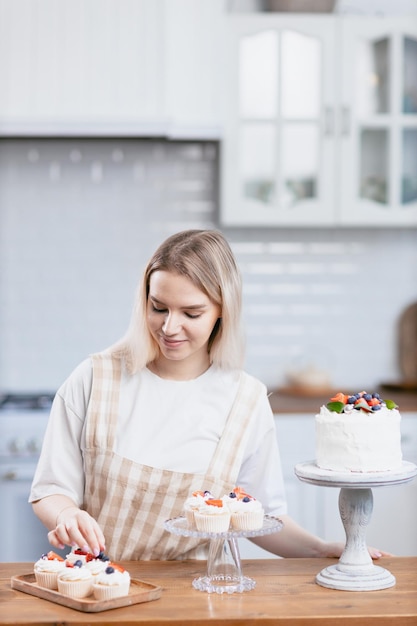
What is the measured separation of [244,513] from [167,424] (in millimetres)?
404

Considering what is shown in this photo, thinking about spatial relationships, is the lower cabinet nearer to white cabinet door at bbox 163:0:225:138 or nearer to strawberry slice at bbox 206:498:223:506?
white cabinet door at bbox 163:0:225:138

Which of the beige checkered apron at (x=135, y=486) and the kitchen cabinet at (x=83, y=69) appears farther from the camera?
the kitchen cabinet at (x=83, y=69)

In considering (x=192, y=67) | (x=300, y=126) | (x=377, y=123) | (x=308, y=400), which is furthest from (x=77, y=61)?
(x=308, y=400)

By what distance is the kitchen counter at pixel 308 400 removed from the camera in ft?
12.0

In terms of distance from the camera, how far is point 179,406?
82.3 inches

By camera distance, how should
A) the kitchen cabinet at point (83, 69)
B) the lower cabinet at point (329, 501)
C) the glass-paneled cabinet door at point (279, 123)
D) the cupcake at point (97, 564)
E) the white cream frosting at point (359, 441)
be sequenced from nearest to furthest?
the cupcake at point (97, 564) → the white cream frosting at point (359, 441) → the lower cabinet at point (329, 501) → the kitchen cabinet at point (83, 69) → the glass-paneled cabinet door at point (279, 123)

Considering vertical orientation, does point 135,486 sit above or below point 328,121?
below

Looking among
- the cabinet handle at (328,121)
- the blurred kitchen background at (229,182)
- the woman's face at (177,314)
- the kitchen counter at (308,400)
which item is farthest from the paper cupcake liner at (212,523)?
the cabinet handle at (328,121)

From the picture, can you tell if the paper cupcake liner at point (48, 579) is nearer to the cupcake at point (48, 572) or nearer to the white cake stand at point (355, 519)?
the cupcake at point (48, 572)

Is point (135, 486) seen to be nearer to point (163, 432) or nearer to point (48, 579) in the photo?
point (163, 432)

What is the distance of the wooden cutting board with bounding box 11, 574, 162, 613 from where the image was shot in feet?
5.08

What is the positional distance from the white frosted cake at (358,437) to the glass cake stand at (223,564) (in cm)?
17

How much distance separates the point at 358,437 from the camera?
1.78 m

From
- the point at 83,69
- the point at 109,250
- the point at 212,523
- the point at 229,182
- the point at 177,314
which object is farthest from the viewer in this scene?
the point at 109,250
